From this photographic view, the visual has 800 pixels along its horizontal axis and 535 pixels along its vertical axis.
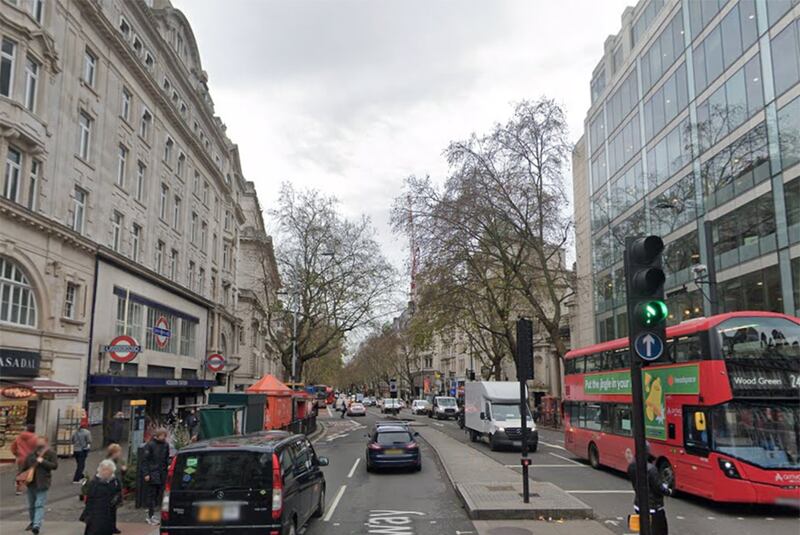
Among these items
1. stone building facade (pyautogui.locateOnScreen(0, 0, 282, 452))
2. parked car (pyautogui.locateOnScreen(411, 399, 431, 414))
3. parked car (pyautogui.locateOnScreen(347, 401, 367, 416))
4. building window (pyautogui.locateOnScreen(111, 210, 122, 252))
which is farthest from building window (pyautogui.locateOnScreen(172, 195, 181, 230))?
parked car (pyautogui.locateOnScreen(411, 399, 431, 414))

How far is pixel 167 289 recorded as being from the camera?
1314 inches

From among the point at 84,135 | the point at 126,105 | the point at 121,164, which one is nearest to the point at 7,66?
the point at 84,135

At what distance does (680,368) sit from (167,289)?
27.5 meters

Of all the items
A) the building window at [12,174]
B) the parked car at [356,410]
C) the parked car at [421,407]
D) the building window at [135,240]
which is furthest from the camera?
the parked car at [421,407]

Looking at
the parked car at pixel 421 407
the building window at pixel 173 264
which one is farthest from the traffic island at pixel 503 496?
the parked car at pixel 421 407

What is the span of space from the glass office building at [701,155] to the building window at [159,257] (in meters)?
25.8

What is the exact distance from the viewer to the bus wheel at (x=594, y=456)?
723 inches

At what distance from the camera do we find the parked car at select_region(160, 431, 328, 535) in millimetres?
7945

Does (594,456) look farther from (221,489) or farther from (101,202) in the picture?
(101,202)

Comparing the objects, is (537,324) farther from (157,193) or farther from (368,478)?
(368,478)

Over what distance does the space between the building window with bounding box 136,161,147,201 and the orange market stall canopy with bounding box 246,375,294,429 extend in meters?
11.1

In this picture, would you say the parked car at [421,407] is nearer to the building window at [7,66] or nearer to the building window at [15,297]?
the building window at [15,297]

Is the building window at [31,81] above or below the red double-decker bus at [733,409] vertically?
above

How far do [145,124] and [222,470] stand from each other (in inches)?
1062
